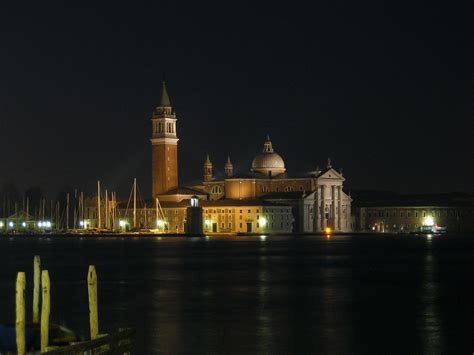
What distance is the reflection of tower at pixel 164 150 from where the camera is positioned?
128375mm

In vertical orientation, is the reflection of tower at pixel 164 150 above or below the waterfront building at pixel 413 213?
above

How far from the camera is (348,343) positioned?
831 inches

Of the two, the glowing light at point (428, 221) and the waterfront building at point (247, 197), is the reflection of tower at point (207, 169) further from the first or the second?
the glowing light at point (428, 221)

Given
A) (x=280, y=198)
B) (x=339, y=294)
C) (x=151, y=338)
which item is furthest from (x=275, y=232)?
(x=151, y=338)

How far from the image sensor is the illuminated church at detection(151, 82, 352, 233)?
123 metres

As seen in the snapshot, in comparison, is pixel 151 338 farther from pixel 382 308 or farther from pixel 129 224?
pixel 129 224

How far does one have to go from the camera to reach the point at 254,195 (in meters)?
126

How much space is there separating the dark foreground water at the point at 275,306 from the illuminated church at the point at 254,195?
7262 cm

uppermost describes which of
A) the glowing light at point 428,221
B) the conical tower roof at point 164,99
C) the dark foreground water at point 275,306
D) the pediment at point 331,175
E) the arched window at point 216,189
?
the conical tower roof at point 164,99

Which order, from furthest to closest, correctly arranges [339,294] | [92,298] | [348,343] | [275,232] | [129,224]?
[129,224] → [275,232] → [339,294] → [348,343] → [92,298]

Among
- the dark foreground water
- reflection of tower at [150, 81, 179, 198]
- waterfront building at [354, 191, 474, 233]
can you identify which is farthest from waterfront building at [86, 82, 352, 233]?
the dark foreground water

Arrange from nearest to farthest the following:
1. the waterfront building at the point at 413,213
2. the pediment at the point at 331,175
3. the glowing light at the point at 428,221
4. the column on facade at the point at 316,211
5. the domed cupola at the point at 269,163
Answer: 1. the column on facade at the point at 316,211
2. the pediment at the point at 331,175
3. the domed cupola at the point at 269,163
4. the waterfront building at the point at 413,213
5. the glowing light at the point at 428,221

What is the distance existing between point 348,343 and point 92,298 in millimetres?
5776

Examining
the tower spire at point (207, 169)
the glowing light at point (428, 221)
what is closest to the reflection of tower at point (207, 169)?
the tower spire at point (207, 169)
